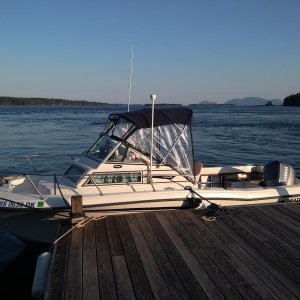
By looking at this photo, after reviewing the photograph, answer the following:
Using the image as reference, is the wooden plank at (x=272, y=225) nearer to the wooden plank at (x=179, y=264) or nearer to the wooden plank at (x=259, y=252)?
the wooden plank at (x=259, y=252)

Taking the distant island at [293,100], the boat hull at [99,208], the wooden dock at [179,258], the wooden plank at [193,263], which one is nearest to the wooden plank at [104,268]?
the wooden dock at [179,258]

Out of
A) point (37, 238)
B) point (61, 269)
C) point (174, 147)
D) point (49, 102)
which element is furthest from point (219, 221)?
point (49, 102)

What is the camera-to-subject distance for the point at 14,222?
25.0ft

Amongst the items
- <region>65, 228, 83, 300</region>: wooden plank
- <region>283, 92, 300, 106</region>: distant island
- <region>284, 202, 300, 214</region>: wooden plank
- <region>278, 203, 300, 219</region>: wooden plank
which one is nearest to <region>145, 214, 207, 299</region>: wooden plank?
<region>65, 228, 83, 300</region>: wooden plank

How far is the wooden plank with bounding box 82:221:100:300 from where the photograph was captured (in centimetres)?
446

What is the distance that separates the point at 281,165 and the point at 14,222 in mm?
7218

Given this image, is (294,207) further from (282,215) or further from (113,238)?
(113,238)

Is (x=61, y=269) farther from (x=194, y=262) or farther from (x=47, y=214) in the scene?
(x=47, y=214)

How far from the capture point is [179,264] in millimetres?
5148

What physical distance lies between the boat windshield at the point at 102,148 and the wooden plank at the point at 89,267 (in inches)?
88.4

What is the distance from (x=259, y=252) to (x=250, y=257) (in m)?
0.26

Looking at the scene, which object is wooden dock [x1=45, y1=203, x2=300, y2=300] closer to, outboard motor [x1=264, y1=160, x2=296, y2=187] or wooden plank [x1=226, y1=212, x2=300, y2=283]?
wooden plank [x1=226, y1=212, x2=300, y2=283]

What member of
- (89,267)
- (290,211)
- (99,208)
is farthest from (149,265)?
(290,211)

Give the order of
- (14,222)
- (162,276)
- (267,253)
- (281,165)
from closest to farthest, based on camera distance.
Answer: (162,276) → (267,253) → (14,222) → (281,165)
